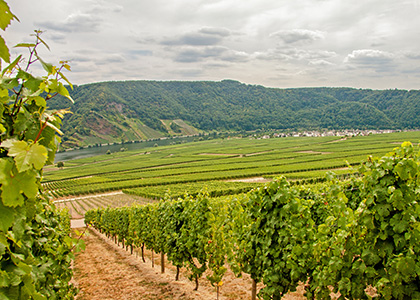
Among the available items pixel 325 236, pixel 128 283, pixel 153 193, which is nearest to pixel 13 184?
pixel 325 236

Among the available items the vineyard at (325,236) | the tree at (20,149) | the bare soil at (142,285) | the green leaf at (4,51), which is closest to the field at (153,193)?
the bare soil at (142,285)

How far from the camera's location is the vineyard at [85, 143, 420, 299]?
→ 167 inches

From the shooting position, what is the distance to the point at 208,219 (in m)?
9.32

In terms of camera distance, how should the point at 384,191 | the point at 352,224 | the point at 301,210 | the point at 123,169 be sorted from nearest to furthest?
the point at 384,191, the point at 352,224, the point at 301,210, the point at 123,169

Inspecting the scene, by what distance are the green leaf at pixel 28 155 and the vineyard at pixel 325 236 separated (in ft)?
13.8

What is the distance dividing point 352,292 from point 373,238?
0.98 meters

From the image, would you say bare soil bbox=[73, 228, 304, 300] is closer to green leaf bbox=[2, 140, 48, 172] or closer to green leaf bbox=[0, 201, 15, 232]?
green leaf bbox=[0, 201, 15, 232]

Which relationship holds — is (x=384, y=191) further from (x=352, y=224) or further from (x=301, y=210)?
(x=301, y=210)

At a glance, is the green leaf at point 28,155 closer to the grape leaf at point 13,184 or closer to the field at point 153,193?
the grape leaf at point 13,184

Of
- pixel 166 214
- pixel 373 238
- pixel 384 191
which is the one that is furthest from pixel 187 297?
pixel 384 191

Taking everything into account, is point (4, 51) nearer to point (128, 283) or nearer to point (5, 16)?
point (5, 16)

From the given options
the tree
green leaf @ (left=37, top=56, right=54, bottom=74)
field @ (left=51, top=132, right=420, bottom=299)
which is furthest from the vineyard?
green leaf @ (left=37, top=56, right=54, bottom=74)

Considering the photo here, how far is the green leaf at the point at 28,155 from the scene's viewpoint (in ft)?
5.81

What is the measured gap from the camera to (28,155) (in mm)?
1808
